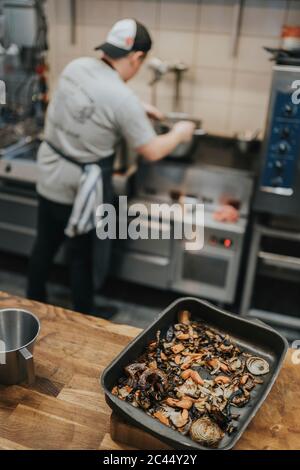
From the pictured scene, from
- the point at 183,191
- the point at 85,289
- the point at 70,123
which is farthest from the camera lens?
the point at 183,191

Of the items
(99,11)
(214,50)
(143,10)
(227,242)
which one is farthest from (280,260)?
(99,11)

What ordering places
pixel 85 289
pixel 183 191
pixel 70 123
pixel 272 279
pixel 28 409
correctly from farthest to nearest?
1. pixel 272 279
2. pixel 183 191
3. pixel 85 289
4. pixel 70 123
5. pixel 28 409

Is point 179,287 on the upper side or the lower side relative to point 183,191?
lower

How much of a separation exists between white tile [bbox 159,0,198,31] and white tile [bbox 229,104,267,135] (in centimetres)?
47

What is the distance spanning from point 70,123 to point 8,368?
1.10 m

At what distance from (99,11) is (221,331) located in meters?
2.00

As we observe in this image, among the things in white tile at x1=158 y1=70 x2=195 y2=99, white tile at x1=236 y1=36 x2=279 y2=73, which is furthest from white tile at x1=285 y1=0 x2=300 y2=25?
white tile at x1=158 y1=70 x2=195 y2=99

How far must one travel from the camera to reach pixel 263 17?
2.23 m

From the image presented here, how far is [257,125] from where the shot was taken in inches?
96.1

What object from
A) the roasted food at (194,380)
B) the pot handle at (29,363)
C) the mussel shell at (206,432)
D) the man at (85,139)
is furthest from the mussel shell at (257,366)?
the man at (85,139)

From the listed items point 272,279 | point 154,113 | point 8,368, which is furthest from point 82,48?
point 8,368

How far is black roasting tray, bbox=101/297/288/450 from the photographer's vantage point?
787 mm

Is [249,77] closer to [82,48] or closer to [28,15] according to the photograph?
[82,48]

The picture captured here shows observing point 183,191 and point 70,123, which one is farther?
point 183,191
